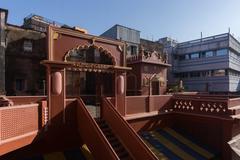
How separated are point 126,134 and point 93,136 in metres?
1.74

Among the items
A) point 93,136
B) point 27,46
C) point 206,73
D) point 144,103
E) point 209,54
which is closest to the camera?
point 93,136

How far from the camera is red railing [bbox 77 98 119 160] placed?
8.58 meters

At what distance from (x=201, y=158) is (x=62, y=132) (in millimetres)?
8609

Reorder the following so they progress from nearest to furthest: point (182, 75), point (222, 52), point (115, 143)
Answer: point (115, 143) → point (222, 52) → point (182, 75)

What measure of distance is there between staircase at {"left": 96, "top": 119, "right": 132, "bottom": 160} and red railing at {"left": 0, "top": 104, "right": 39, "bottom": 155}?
3631 millimetres

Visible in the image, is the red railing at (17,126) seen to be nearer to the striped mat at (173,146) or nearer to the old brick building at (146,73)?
the striped mat at (173,146)

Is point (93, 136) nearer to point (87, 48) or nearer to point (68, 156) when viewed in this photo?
point (68, 156)

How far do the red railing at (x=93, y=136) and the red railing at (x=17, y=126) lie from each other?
222 centimetres

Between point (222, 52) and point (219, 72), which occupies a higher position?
point (222, 52)

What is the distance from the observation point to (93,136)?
31.2 feet

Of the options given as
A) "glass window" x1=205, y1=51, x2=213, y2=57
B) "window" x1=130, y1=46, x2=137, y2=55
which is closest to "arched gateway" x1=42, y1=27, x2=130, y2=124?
"window" x1=130, y1=46, x2=137, y2=55

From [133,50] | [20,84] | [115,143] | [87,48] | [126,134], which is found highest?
[133,50]

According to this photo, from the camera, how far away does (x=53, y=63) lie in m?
10.3

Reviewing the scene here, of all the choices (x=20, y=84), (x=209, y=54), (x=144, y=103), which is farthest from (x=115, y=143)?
(x=209, y=54)
